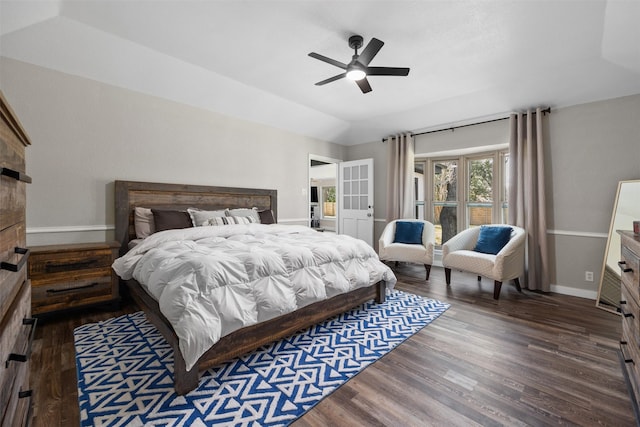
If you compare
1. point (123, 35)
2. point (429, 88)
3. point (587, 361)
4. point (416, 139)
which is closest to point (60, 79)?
point (123, 35)

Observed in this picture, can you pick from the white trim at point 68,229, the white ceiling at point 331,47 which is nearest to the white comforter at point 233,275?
the white trim at point 68,229

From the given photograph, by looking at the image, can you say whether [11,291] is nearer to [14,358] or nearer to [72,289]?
[14,358]

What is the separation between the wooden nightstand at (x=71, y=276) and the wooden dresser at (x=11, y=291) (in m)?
1.83

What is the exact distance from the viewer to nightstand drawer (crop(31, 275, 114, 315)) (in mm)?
2475

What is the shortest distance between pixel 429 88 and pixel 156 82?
3.34 meters

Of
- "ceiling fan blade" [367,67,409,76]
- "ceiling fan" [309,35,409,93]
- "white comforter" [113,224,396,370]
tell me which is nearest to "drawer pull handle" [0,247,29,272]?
"white comforter" [113,224,396,370]

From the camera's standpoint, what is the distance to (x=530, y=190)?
372 cm

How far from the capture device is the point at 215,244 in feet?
8.57

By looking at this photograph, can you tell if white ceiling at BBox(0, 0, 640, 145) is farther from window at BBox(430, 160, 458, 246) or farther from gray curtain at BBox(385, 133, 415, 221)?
window at BBox(430, 160, 458, 246)

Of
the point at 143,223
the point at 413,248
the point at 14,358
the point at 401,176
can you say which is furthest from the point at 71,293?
the point at 401,176

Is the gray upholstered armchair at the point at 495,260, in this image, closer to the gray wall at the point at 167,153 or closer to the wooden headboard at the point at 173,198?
the gray wall at the point at 167,153

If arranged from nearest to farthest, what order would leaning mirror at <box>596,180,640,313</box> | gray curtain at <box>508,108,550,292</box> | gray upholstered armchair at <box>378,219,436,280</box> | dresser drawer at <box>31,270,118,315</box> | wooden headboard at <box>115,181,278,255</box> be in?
dresser drawer at <box>31,270,118,315</box>
leaning mirror at <box>596,180,640,313</box>
wooden headboard at <box>115,181,278,255</box>
gray curtain at <box>508,108,550,292</box>
gray upholstered armchair at <box>378,219,436,280</box>

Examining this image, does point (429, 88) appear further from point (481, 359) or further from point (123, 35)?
point (123, 35)

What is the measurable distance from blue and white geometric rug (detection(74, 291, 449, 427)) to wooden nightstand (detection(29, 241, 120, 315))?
1.11ft
